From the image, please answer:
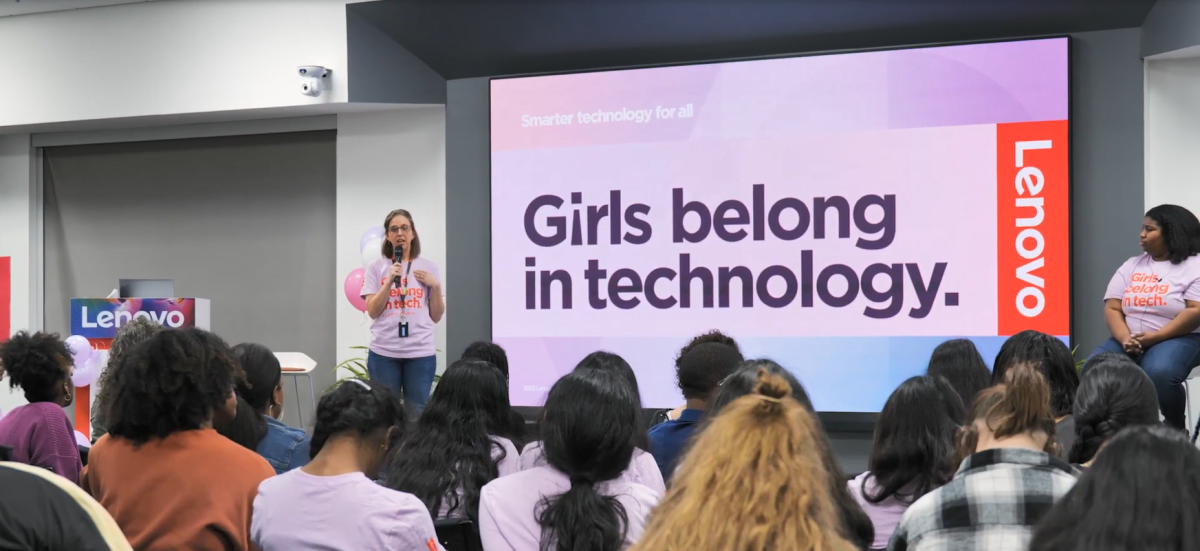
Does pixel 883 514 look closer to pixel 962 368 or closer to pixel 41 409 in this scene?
pixel 962 368

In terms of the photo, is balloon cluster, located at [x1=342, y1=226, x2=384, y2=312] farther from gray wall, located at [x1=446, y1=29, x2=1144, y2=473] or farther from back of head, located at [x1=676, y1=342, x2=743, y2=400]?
gray wall, located at [x1=446, y1=29, x2=1144, y2=473]

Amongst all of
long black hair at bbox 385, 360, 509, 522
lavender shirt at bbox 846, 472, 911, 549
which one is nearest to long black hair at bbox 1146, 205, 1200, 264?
lavender shirt at bbox 846, 472, 911, 549

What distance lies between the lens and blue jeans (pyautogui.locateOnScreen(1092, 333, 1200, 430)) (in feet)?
14.4

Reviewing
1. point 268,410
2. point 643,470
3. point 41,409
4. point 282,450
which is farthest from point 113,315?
point 643,470

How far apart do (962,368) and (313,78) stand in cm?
454

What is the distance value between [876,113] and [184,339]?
4299 millimetres

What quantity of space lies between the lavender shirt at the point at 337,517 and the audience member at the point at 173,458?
0.09 meters

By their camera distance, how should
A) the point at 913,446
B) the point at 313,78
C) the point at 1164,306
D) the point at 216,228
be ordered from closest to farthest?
the point at 913,446 → the point at 1164,306 → the point at 313,78 → the point at 216,228

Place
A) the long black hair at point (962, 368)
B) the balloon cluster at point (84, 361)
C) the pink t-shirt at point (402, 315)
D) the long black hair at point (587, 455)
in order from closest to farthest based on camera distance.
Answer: the long black hair at point (587, 455) → the long black hair at point (962, 368) → the pink t-shirt at point (402, 315) → the balloon cluster at point (84, 361)

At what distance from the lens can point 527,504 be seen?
2.03 m

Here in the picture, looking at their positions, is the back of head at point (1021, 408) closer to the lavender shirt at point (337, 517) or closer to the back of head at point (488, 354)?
the lavender shirt at point (337, 517)

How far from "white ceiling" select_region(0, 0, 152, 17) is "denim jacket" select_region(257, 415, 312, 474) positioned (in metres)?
5.15

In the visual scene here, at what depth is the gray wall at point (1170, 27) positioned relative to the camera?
198 inches

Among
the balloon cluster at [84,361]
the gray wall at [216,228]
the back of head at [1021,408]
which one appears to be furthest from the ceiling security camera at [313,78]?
the back of head at [1021,408]
